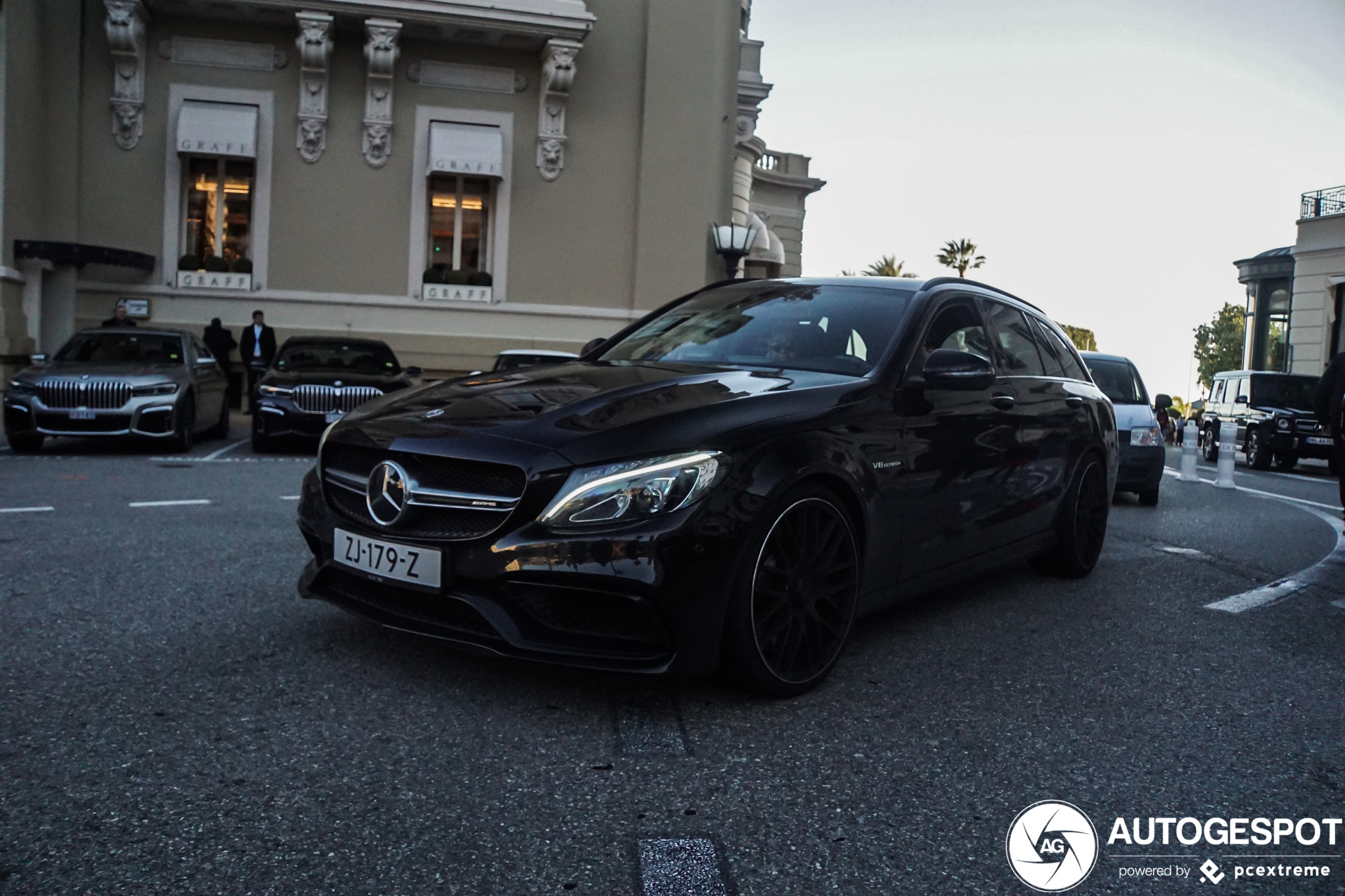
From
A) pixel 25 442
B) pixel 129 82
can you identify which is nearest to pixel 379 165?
pixel 129 82

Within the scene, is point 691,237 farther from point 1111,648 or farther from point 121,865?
point 121,865

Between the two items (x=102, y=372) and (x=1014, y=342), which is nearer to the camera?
(x=1014, y=342)

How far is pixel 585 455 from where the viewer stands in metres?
3.34

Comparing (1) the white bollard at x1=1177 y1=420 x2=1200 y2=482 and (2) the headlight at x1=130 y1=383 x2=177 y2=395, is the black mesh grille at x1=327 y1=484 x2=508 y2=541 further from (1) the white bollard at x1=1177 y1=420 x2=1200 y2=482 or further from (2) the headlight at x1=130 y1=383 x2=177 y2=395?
(1) the white bollard at x1=1177 y1=420 x2=1200 y2=482

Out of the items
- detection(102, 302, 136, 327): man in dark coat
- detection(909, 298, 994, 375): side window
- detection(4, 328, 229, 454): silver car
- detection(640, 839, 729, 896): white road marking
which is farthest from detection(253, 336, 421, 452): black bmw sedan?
detection(640, 839, 729, 896): white road marking

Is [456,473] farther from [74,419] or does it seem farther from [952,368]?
[74,419]

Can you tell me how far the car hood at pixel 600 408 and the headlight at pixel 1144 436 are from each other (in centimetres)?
712

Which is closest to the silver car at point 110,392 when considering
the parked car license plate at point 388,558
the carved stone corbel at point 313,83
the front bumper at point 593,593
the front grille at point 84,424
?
the front grille at point 84,424

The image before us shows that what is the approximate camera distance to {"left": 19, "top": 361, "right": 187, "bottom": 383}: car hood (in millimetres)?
11688

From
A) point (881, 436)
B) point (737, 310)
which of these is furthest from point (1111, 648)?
point (737, 310)

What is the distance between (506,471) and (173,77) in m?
19.1

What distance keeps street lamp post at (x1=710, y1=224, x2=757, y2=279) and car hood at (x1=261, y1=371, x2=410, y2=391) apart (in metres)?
8.31

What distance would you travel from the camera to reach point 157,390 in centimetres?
1192

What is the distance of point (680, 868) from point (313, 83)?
19810mm
